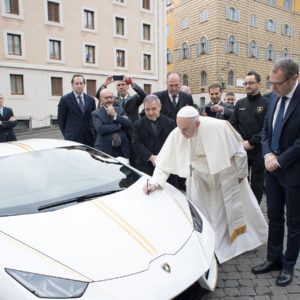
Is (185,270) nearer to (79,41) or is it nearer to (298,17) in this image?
(79,41)

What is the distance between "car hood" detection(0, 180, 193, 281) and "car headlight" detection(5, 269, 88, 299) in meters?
0.09

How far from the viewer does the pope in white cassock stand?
3.51 metres

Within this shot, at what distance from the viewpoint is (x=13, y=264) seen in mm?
2082

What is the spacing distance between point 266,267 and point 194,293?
50.7 inches

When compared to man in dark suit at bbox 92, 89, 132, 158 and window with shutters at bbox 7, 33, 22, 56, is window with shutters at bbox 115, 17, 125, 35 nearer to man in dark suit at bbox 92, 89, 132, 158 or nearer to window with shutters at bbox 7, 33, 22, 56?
window with shutters at bbox 7, 33, 22, 56

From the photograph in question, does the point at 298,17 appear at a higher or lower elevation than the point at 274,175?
higher

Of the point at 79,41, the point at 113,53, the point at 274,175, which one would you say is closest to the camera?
the point at 274,175

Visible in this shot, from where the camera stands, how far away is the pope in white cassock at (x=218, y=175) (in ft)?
11.5

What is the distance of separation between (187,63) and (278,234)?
44290 millimetres

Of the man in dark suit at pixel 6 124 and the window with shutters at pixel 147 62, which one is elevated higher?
the window with shutters at pixel 147 62

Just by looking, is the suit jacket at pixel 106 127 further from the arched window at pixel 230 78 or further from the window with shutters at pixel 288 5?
the window with shutters at pixel 288 5

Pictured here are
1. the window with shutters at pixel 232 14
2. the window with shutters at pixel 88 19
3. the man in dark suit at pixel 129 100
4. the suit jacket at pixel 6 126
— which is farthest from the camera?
the window with shutters at pixel 232 14

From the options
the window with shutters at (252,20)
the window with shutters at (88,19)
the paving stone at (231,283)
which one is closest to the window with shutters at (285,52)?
the window with shutters at (252,20)

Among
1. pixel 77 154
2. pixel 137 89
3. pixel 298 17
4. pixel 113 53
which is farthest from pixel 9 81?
pixel 298 17
